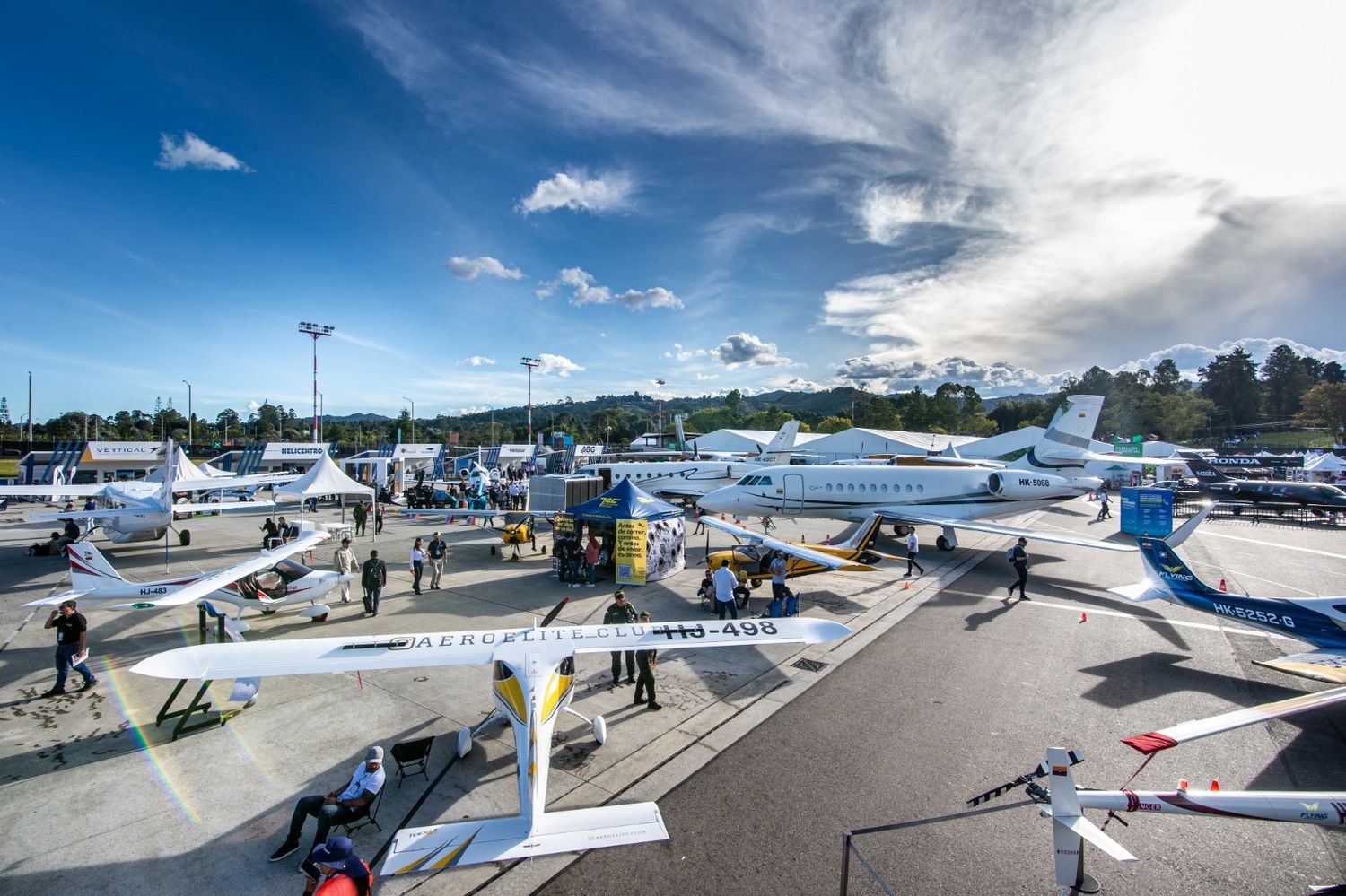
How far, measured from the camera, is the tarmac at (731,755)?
5.71 m

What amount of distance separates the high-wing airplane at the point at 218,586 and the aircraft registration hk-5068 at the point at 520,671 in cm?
625

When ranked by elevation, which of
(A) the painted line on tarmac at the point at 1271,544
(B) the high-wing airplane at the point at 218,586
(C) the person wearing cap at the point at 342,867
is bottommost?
(A) the painted line on tarmac at the point at 1271,544

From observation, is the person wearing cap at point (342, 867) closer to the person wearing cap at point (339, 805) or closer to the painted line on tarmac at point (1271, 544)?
the person wearing cap at point (339, 805)

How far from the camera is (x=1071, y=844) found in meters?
4.40

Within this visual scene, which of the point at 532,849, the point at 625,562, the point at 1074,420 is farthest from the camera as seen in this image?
the point at 1074,420

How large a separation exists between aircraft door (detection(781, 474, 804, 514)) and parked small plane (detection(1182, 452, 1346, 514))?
3510 centimetres

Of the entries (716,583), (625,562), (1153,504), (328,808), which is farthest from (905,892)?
(1153,504)

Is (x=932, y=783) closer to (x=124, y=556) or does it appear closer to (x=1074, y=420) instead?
(x=1074, y=420)

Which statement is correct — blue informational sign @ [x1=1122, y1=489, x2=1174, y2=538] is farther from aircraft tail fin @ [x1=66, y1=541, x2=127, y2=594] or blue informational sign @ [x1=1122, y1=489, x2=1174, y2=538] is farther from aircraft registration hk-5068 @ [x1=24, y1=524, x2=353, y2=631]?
aircraft tail fin @ [x1=66, y1=541, x2=127, y2=594]

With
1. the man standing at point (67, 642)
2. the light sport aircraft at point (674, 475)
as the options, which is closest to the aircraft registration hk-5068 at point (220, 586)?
the man standing at point (67, 642)

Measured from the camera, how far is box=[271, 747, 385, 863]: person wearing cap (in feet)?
18.3

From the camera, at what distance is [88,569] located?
1122cm

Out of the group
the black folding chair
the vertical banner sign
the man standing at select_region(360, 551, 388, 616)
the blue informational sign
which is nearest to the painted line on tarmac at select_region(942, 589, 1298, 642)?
the vertical banner sign

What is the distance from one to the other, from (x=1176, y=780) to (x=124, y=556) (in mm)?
32130
